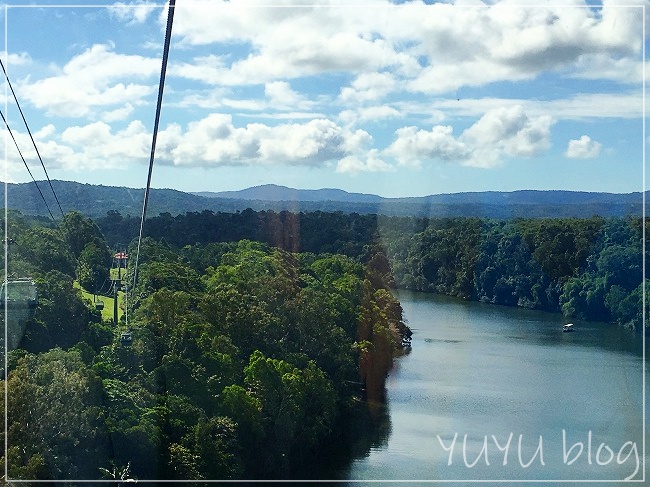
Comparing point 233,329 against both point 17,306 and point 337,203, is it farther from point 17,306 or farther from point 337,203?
point 337,203

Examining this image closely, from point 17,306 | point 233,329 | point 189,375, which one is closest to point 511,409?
point 233,329

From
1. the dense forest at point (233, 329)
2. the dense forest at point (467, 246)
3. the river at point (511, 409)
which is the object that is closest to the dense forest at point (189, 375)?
the dense forest at point (233, 329)

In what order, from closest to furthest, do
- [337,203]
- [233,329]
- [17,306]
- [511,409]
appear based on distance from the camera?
[17,306] < [233,329] < [511,409] < [337,203]

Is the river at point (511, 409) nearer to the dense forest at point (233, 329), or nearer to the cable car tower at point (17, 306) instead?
the dense forest at point (233, 329)

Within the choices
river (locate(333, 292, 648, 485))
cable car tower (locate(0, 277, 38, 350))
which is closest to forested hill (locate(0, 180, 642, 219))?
river (locate(333, 292, 648, 485))

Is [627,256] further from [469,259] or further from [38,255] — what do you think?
[38,255]

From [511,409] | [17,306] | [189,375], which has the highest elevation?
[17,306]

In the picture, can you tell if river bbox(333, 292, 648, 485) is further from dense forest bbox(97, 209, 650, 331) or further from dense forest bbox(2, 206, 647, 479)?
dense forest bbox(97, 209, 650, 331)
